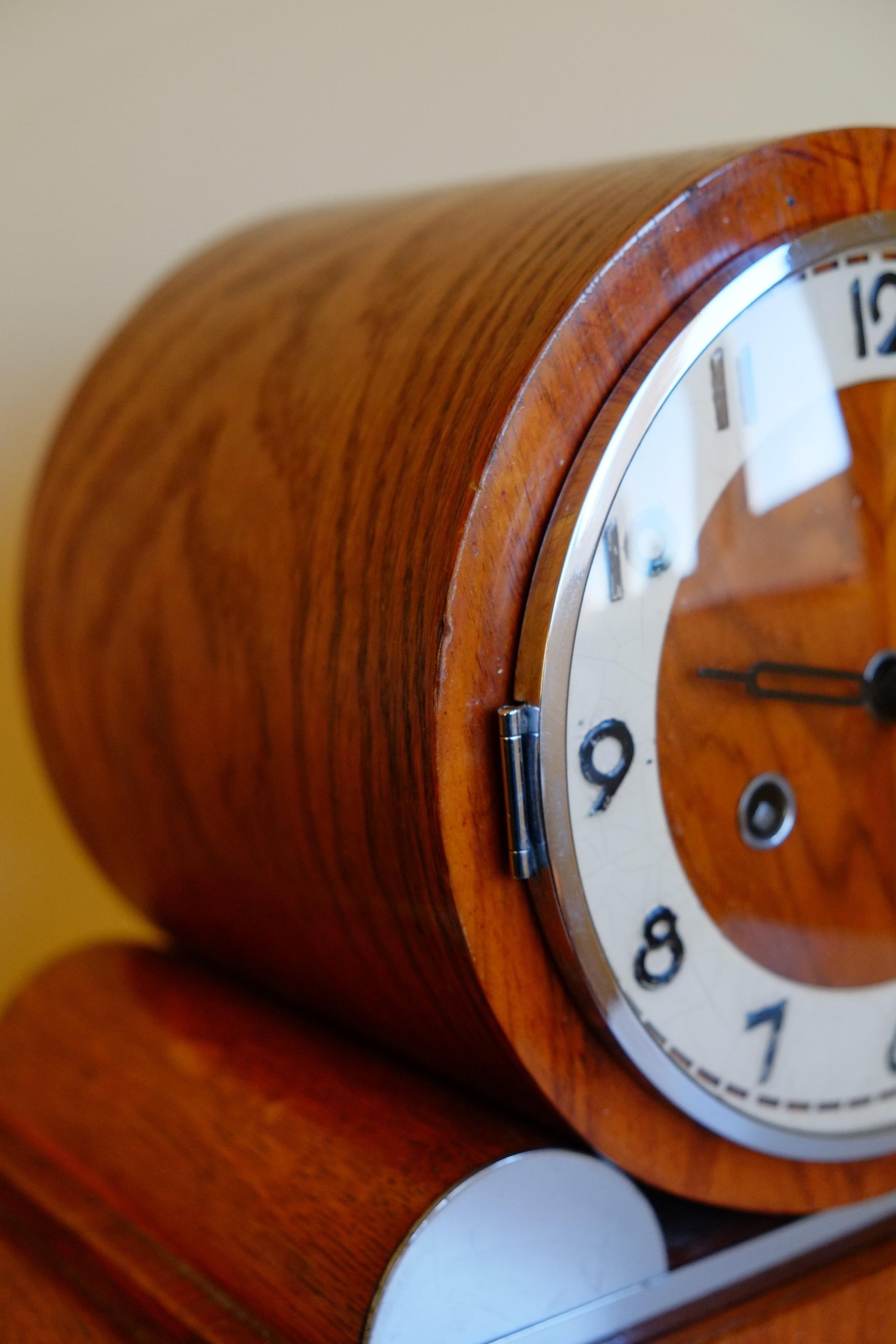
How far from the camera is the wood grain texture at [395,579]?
0.62 meters

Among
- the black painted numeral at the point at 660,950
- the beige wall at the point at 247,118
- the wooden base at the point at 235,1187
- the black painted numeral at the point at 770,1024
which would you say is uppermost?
the beige wall at the point at 247,118

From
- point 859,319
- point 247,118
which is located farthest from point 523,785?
point 247,118

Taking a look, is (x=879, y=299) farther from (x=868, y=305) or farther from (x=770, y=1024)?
(x=770, y=1024)

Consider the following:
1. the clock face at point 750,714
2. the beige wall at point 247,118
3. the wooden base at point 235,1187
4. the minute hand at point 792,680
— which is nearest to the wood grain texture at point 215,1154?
the wooden base at point 235,1187

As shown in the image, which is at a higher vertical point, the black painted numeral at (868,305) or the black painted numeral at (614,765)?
the black painted numeral at (868,305)

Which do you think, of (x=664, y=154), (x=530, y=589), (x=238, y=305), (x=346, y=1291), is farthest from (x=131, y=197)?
(x=346, y=1291)

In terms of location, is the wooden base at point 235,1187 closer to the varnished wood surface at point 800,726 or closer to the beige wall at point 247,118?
the varnished wood surface at point 800,726

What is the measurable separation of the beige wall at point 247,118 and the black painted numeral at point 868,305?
664 millimetres

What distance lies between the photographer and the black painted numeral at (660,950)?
654 mm

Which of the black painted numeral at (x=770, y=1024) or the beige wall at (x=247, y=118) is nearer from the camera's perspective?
the black painted numeral at (x=770, y=1024)

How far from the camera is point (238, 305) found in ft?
3.01

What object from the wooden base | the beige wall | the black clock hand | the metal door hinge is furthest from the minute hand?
the beige wall

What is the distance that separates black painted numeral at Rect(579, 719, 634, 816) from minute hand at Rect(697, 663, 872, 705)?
58mm

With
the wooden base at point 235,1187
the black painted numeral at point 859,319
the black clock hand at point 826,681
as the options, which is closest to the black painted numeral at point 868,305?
the black painted numeral at point 859,319
